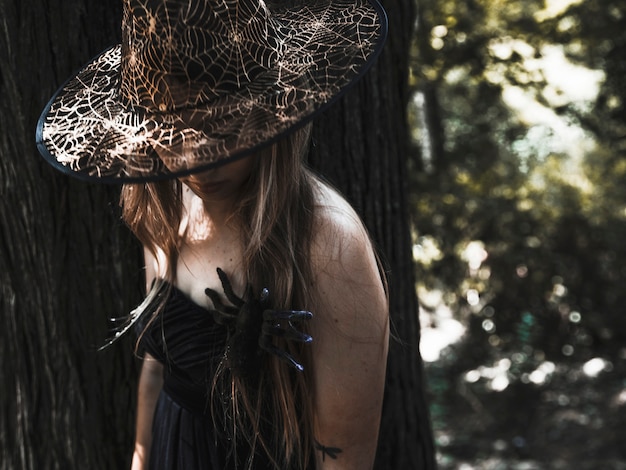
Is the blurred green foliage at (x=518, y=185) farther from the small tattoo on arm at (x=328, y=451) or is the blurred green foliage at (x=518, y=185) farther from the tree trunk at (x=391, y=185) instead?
the small tattoo on arm at (x=328, y=451)

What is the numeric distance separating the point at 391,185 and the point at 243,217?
100cm

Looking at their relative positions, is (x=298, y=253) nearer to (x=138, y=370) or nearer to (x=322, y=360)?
(x=322, y=360)

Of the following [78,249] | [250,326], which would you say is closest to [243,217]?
[250,326]

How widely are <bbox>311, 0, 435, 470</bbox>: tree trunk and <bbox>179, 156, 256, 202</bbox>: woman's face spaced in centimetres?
77

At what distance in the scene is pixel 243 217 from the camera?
1.82 meters

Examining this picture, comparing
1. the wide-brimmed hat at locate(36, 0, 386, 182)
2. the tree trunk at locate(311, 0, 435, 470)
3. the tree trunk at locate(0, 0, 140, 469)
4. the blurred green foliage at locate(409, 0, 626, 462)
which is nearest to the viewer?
the wide-brimmed hat at locate(36, 0, 386, 182)

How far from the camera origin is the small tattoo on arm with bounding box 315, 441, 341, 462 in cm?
179

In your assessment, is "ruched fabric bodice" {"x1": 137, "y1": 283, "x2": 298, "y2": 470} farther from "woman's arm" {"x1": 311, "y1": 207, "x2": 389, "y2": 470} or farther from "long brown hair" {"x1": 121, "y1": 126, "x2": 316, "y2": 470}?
"woman's arm" {"x1": 311, "y1": 207, "x2": 389, "y2": 470}

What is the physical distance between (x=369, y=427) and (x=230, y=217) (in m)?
0.57

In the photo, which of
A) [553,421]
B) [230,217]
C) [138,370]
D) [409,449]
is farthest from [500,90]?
[230,217]

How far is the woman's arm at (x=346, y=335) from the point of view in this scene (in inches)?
65.4

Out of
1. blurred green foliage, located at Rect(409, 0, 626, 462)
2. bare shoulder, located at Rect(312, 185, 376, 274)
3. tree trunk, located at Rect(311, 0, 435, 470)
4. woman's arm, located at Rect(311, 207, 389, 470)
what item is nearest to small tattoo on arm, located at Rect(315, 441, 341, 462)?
woman's arm, located at Rect(311, 207, 389, 470)

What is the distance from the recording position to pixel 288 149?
171cm

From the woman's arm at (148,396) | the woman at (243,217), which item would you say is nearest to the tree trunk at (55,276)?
the woman's arm at (148,396)
